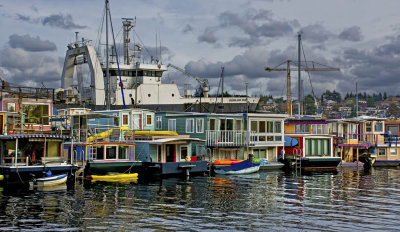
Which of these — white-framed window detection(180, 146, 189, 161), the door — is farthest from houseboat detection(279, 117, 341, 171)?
the door

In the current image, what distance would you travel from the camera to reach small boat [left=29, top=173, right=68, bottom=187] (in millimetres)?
29500

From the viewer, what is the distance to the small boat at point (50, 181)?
29.5 meters

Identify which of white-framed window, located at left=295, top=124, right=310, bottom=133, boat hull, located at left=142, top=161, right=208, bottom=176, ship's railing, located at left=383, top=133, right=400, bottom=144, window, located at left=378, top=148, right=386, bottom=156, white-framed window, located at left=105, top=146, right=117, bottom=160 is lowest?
boat hull, located at left=142, top=161, right=208, bottom=176

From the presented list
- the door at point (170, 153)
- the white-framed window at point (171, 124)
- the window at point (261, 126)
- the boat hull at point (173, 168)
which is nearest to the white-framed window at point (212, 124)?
the white-framed window at point (171, 124)

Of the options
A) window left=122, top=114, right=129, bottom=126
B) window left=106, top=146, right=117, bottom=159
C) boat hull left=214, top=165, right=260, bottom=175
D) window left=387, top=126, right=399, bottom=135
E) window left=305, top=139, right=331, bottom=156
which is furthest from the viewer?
window left=387, top=126, right=399, bottom=135

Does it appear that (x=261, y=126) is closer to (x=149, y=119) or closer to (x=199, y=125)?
(x=199, y=125)

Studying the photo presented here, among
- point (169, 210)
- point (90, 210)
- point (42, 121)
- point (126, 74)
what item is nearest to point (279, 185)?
point (169, 210)

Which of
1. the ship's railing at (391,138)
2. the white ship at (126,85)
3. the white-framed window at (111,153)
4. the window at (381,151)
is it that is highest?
the white ship at (126,85)

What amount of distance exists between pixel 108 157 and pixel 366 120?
112 feet

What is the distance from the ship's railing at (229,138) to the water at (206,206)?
27.3 feet

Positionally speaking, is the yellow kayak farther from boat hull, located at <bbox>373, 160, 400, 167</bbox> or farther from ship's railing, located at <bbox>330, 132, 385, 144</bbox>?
boat hull, located at <bbox>373, 160, 400, 167</bbox>

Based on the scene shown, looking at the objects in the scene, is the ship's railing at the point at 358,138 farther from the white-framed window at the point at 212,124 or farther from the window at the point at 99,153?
the window at the point at 99,153

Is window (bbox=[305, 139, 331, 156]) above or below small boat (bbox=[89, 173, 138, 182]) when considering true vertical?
above

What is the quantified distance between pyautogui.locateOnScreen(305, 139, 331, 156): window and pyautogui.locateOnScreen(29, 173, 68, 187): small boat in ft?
86.9
